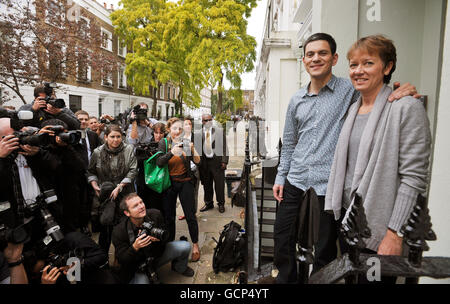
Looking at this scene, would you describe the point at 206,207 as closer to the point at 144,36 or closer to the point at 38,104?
the point at 38,104

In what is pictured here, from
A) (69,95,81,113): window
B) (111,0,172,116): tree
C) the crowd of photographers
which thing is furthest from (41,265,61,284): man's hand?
(69,95,81,113): window

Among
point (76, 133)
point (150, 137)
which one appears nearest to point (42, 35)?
point (150, 137)

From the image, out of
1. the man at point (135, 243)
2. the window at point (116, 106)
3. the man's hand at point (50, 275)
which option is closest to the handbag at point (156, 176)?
the man at point (135, 243)

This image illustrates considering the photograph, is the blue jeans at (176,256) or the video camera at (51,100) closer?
the blue jeans at (176,256)

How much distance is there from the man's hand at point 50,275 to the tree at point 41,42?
8044mm

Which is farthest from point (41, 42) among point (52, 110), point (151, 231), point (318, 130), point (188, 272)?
point (318, 130)

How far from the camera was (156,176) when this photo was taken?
3.50 metres

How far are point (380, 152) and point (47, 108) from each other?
4.07m

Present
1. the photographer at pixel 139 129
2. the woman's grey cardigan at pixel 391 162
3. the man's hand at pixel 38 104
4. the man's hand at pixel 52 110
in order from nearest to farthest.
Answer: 1. the woman's grey cardigan at pixel 391 162
2. the man's hand at pixel 38 104
3. the man's hand at pixel 52 110
4. the photographer at pixel 139 129

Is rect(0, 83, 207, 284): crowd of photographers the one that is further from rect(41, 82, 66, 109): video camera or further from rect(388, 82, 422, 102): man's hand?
rect(388, 82, 422, 102): man's hand

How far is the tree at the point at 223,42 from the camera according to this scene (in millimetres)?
14266

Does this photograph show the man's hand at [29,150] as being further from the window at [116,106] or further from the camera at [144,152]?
the window at [116,106]

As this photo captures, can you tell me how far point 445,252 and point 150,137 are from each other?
454 centimetres
